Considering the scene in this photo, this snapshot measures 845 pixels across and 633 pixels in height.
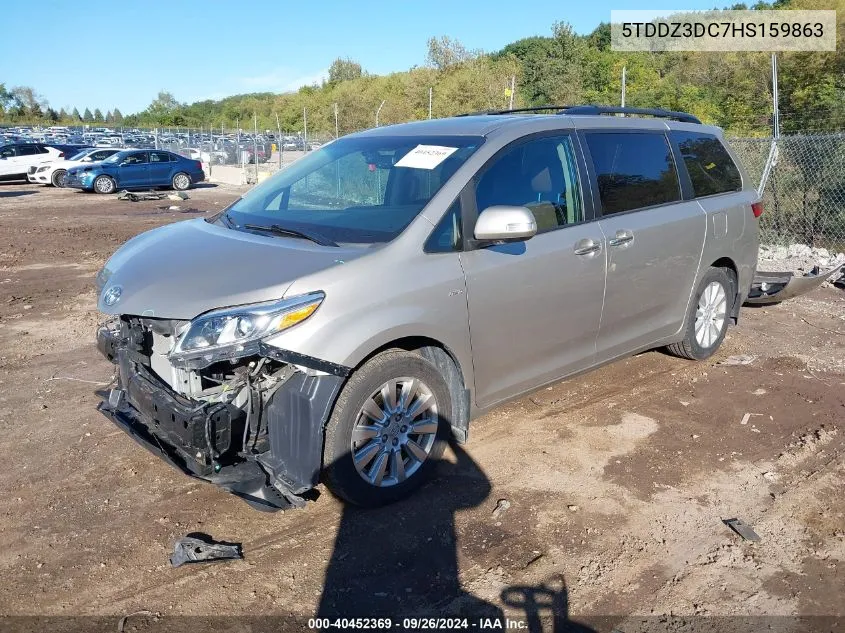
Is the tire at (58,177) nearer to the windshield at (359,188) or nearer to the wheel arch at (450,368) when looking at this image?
the windshield at (359,188)

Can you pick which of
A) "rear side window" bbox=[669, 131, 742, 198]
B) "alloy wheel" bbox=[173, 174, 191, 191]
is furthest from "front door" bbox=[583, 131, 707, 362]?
"alloy wheel" bbox=[173, 174, 191, 191]

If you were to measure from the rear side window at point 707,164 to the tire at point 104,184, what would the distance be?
73.5 feet

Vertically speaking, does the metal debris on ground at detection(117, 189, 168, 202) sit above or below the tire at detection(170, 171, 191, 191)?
below

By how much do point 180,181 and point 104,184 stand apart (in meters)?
2.49

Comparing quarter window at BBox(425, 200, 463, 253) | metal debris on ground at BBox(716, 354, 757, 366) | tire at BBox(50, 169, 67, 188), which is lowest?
metal debris on ground at BBox(716, 354, 757, 366)

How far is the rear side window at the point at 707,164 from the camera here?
5.57 meters

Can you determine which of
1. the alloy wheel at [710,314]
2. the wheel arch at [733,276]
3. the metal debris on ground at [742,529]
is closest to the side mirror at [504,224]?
the metal debris on ground at [742,529]

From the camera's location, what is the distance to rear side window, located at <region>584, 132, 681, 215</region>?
4734 mm

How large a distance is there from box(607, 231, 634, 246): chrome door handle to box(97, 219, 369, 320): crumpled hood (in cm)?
188

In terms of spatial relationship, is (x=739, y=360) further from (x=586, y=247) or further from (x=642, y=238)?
(x=586, y=247)

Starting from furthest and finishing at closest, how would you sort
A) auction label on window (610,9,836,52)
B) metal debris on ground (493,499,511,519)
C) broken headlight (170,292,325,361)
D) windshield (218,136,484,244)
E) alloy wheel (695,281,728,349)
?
1. auction label on window (610,9,836,52)
2. alloy wheel (695,281,728,349)
3. windshield (218,136,484,244)
4. metal debris on ground (493,499,511,519)
5. broken headlight (170,292,325,361)

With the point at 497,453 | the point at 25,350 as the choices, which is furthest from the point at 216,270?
the point at 25,350

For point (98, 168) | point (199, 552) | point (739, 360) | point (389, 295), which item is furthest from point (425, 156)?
point (98, 168)

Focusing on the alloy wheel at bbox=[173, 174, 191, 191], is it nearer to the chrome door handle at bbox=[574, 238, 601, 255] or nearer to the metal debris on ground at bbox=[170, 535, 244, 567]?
the chrome door handle at bbox=[574, 238, 601, 255]
